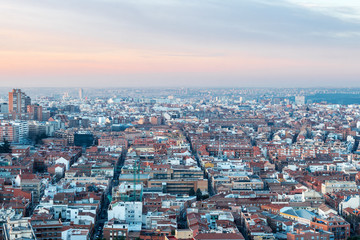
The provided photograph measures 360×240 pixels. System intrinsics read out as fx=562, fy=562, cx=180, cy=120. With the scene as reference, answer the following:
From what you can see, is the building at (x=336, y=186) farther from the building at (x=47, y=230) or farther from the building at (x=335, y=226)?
the building at (x=47, y=230)

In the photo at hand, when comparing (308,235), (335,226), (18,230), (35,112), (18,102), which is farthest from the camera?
(18,102)

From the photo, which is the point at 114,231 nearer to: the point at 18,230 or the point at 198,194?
the point at 18,230

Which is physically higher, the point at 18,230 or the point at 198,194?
the point at 18,230

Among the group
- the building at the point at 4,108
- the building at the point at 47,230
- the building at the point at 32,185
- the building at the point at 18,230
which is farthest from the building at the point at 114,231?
the building at the point at 4,108

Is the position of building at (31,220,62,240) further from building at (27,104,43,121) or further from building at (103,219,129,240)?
building at (27,104,43,121)

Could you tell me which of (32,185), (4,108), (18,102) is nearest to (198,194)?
(32,185)

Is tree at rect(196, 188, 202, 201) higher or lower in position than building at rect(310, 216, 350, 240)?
lower

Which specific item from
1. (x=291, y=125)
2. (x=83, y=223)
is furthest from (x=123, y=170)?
(x=291, y=125)

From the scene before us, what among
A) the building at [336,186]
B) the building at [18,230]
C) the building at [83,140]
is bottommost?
the building at [83,140]

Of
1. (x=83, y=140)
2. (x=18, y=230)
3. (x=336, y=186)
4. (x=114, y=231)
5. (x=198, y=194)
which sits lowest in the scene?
(x=83, y=140)

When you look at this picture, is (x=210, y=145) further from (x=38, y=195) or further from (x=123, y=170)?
(x=38, y=195)

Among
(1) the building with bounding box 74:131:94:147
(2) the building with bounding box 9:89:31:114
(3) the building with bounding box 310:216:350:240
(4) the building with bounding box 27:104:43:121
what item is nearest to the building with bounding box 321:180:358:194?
(3) the building with bounding box 310:216:350:240
